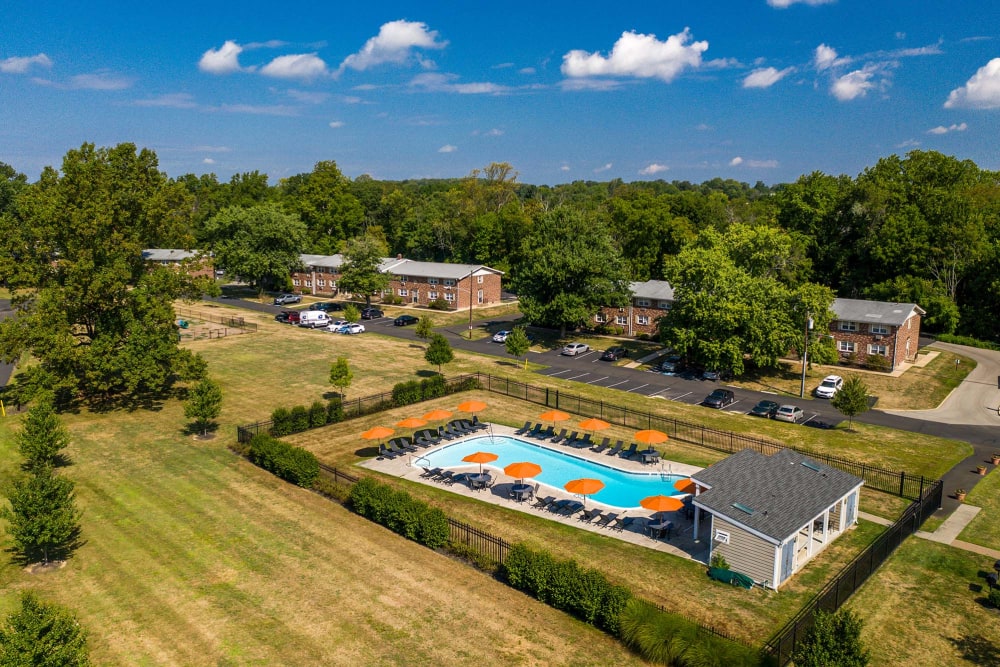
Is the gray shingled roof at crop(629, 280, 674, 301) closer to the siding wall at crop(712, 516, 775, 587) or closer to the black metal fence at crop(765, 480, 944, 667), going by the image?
the black metal fence at crop(765, 480, 944, 667)

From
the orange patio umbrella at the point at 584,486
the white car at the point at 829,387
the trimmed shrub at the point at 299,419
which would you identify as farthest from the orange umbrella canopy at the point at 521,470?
the white car at the point at 829,387

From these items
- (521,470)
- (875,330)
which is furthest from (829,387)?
(521,470)

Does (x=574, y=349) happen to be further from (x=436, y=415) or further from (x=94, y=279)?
(x=94, y=279)

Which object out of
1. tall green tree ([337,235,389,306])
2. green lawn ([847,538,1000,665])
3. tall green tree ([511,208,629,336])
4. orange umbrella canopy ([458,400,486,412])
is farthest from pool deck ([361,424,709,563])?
tall green tree ([337,235,389,306])

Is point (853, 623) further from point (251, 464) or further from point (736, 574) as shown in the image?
point (251, 464)

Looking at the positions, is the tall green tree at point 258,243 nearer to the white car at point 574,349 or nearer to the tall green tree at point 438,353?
the white car at point 574,349

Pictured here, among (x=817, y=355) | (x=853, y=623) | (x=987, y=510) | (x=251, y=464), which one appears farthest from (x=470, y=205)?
(x=853, y=623)
